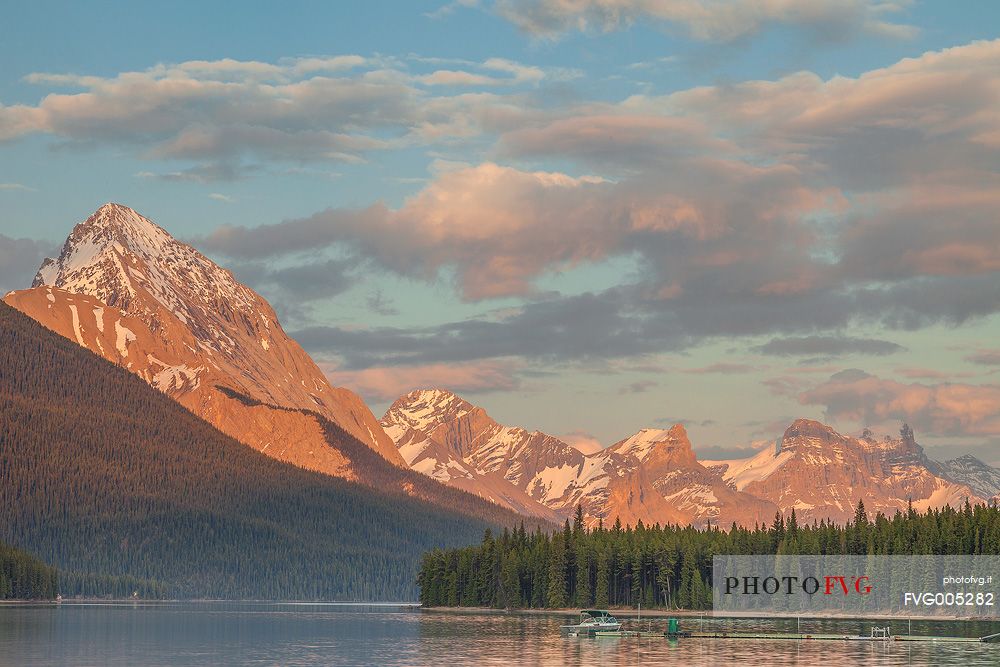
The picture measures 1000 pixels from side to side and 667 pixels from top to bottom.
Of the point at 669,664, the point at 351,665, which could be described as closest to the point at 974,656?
the point at 669,664

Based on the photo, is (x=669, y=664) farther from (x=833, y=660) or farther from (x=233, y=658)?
(x=233, y=658)

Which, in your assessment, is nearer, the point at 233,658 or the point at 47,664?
the point at 47,664

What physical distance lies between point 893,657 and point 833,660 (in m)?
10.2

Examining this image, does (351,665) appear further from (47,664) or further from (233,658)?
(47,664)

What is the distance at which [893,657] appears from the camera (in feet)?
621

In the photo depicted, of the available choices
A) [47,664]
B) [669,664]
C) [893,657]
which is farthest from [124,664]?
[893,657]

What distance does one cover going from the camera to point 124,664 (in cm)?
18312

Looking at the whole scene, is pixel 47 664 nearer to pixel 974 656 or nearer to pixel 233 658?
pixel 233 658

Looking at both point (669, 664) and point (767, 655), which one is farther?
point (767, 655)

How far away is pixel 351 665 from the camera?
180500mm

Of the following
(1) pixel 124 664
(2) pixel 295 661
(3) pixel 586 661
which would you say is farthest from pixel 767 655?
(1) pixel 124 664

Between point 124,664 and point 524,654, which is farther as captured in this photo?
point 524,654

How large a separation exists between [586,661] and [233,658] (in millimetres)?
42571

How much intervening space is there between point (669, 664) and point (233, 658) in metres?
52.7
